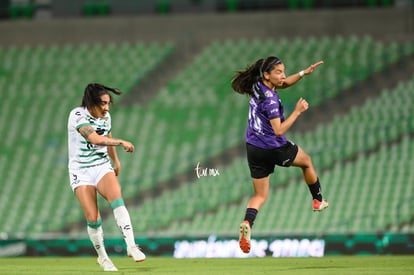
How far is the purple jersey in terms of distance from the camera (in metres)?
11.9

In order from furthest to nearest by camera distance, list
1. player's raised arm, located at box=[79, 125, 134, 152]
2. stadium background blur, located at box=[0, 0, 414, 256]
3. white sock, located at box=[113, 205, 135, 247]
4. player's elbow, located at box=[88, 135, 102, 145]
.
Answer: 1. stadium background blur, located at box=[0, 0, 414, 256]
2. white sock, located at box=[113, 205, 135, 247]
3. player's elbow, located at box=[88, 135, 102, 145]
4. player's raised arm, located at box=[79, 125, 134, 152]

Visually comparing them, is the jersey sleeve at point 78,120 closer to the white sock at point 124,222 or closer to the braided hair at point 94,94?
the braided hair at point 94,94

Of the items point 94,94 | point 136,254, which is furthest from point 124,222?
point 94,94

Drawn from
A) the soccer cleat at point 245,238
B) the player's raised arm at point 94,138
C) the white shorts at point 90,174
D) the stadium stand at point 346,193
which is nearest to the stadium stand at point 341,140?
the stadium stand at point 346,193

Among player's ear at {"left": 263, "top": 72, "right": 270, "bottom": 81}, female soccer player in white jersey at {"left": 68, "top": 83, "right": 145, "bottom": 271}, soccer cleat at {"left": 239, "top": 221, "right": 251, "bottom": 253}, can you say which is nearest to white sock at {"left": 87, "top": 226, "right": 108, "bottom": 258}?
female soccer player in white jersey at {"left": 68, "top": 83, "right": 145, "bottom": 271}

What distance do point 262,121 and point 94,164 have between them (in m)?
2.01

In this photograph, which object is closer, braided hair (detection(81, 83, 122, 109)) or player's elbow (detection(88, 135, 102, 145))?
player's elbow (detection(88, 135, 102, 145))

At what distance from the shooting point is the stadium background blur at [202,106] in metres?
21.5

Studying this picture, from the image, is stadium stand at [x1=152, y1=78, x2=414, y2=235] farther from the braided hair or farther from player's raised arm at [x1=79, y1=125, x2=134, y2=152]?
player's raised arm at [x1=79, y1=125, x2=134, y2=152]

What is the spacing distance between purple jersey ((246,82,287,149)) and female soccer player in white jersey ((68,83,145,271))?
1669 mm

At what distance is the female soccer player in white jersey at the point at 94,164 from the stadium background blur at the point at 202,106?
7.85 m

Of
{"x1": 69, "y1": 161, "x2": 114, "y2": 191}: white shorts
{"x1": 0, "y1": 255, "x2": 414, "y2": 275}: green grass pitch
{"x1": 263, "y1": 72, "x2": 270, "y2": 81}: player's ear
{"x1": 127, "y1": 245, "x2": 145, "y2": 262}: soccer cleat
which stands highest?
{"x1": 263, "y1": 72, "x2": 270, "y2": 81}: player's ear

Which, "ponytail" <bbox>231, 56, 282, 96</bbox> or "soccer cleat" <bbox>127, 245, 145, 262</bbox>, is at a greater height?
"ponytail" <bbox>231, 56, 282, 96</bbox>

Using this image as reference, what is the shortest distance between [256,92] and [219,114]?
1239cm
